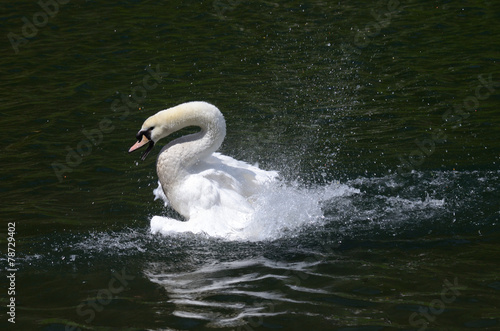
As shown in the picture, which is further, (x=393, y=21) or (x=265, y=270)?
(x=393, y=21)

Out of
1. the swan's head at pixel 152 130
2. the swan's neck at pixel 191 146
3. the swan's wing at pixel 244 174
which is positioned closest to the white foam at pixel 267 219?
the swan's wing at pixel 244 174

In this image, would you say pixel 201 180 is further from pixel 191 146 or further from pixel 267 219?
pixel 267 219

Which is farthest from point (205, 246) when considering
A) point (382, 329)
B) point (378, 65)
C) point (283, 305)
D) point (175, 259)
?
point (378, 65)

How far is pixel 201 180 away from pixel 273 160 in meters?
2.51

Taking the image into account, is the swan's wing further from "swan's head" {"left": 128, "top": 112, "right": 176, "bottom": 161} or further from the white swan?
"swan's head" {"left": 128, "top": 112, "right": 176, "bottom": 161}

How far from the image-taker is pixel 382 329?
6012 mm

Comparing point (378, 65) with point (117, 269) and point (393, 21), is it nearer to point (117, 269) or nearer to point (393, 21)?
point (393, 21)

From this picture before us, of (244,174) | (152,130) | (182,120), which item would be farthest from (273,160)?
(152,130)

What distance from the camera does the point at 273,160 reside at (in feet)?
33.6

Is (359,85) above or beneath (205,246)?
above

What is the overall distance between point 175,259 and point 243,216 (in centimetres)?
89

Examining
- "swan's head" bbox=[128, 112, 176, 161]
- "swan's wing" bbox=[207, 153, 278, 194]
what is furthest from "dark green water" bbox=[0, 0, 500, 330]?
"swan's head" bbox=[128, 112, 176, 161]

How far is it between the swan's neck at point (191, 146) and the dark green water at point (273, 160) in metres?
0.80

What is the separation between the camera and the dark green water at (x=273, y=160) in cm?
663
